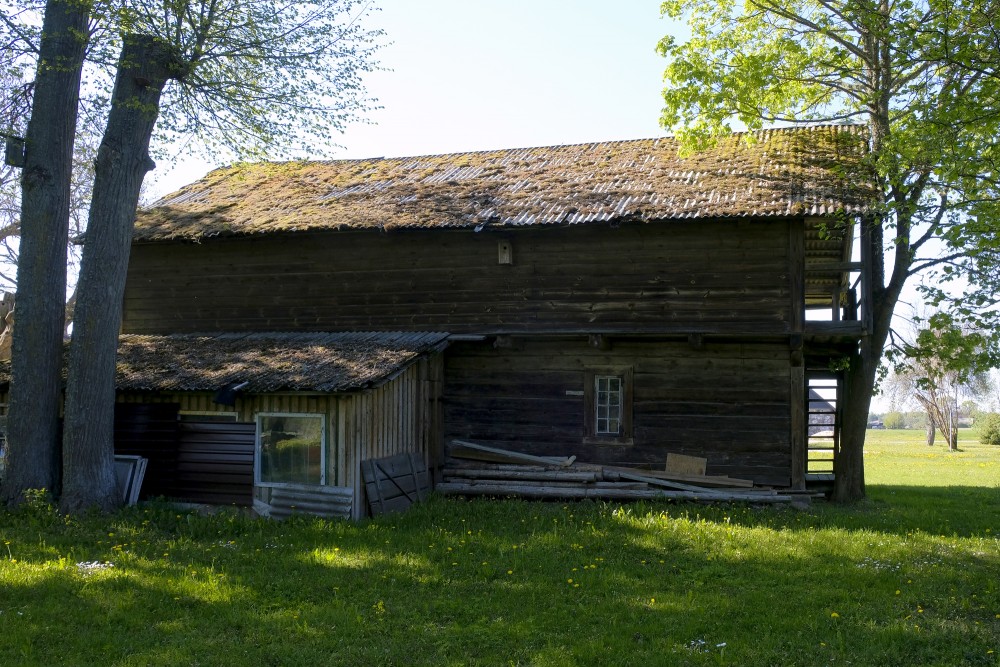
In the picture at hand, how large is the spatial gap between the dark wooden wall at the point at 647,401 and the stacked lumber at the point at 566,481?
1.12 feet

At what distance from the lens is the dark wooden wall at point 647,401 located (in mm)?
15531

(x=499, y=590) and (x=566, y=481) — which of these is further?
(x=566, y=481)

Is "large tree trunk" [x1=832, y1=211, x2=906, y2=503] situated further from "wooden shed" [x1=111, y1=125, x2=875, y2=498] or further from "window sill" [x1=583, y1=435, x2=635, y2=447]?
"window sill" [x1=583, y1=435, x2=635, y2=447]

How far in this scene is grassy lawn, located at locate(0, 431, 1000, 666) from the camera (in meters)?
7.61

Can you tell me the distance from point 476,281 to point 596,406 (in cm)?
336

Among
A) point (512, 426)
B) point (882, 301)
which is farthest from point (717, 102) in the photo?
point (512, 426)

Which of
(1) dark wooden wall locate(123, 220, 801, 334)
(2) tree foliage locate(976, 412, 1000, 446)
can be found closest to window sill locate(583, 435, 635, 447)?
(1) dark wooden wall locate(123, 220, 801, 334)

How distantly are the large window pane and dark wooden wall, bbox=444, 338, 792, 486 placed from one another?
3.59 m

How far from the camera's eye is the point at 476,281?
16938 mm

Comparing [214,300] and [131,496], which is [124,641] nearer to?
[131,496]

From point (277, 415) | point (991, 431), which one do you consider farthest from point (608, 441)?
point (991, 431)

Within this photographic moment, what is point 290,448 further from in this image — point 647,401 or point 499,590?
point 647,401

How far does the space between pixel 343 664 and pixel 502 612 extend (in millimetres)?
1940

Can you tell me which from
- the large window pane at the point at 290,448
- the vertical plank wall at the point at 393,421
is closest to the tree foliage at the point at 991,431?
the vertical plank wall at the point at 393,421
